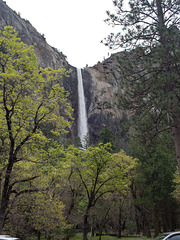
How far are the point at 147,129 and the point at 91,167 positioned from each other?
843 centimetres

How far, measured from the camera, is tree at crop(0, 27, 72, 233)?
9016 millimetres

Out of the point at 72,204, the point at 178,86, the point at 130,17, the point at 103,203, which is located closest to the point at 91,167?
the point at 72,204

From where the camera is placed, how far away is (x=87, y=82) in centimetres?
7981

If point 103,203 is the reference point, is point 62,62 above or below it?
above

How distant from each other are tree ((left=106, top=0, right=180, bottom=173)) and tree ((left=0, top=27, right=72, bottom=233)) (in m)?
4.01

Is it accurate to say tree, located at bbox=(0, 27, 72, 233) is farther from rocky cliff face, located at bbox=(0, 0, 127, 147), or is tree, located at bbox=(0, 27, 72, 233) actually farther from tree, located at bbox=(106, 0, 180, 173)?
rocky cliff face, located at bbox=(0, 0, 127, 147)

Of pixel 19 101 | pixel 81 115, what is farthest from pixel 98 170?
pixel 81 115

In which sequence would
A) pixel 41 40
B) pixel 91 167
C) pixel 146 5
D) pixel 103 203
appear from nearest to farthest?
pixel 146 5, pixel 91 167, pixel 103 203, pixel 41 40

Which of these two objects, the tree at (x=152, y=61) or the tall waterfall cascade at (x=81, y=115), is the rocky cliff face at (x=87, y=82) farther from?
the tree at (x=152, y=61)

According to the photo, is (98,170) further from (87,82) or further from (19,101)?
(87,82)

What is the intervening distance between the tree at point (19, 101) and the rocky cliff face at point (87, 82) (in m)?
50.9

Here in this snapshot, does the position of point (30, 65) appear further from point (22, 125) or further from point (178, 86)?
point (178, 86)

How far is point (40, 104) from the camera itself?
391 inches

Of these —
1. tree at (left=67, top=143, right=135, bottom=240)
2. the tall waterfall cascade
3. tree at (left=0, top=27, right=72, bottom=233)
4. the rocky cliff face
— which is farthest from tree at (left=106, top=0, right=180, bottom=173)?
the tall waterfall cascade
